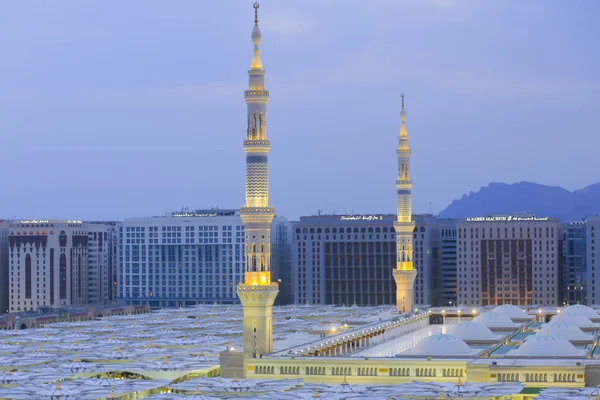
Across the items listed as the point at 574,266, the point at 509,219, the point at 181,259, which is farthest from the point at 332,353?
the point at 181,259

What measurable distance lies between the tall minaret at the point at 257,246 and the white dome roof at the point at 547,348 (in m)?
12.7

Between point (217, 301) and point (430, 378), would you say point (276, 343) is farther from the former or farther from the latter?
point (217, 301)

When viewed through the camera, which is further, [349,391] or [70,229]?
[70,229]

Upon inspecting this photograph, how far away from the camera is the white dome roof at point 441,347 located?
201 ft

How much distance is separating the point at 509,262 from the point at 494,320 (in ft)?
298

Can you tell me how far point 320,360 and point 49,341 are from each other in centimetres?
4898

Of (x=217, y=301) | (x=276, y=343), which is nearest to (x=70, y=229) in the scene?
(x=217, y=301)

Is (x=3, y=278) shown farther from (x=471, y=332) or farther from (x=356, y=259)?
(x=471, y=332)

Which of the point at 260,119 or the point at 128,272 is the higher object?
the point at 260,119

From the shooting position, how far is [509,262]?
17550 centimetres

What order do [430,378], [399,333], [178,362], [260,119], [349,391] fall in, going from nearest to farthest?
[349,391] < [430,378] < [260,119] < [178,362] < [399,333]

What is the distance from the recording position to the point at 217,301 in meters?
191

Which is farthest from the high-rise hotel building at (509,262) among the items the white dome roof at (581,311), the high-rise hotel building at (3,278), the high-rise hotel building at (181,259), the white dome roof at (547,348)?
the white dome roof at (547,348)

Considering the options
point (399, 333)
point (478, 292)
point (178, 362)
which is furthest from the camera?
point (478, 292)
